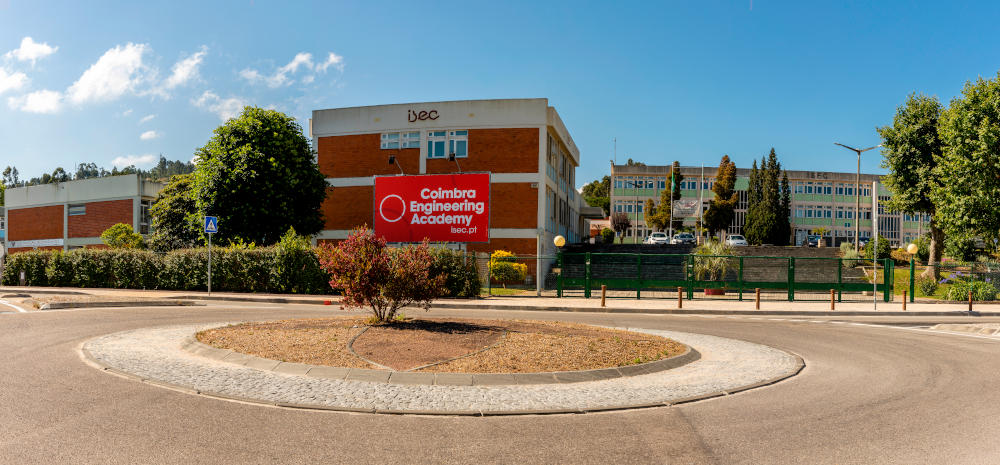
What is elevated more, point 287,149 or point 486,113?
point 486,113

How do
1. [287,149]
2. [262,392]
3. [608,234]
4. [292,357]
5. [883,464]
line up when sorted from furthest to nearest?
[608,234], [287,149], [292,357], [262,392], [883,464]

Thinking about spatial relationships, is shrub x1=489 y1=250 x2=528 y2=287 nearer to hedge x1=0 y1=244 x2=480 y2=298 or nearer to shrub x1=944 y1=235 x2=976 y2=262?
hedge x1=0 y1=244 x2=480 y2=298

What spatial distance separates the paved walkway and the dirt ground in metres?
0.62

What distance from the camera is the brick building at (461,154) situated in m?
39.2

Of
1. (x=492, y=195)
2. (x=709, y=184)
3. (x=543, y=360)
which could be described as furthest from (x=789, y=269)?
(x=709, y=184)

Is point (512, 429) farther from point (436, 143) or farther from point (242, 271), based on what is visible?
point (436, 143)

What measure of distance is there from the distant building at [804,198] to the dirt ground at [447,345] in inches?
3230

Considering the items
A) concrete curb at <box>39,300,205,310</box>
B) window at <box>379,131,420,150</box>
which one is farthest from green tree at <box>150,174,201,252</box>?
concrete curb at <box>39,300,205,310</box>

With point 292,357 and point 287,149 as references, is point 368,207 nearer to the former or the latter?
point 287,149

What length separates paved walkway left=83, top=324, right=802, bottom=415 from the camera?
6.69 m

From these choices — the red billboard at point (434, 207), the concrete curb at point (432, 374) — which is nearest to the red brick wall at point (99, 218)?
the red billboard at point (434, 207)

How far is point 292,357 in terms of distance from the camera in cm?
880

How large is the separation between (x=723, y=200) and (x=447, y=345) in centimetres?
6726

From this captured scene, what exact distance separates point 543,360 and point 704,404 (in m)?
2.50
